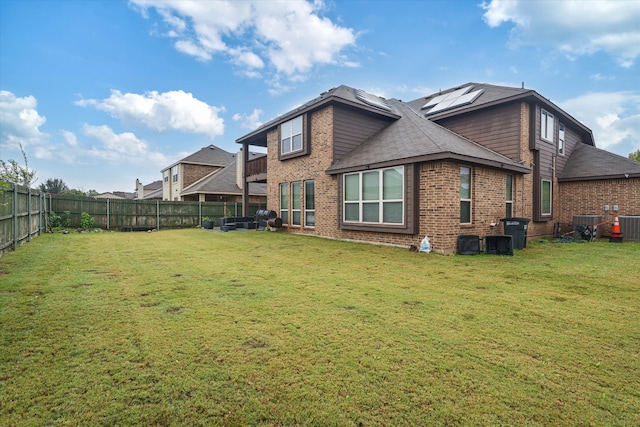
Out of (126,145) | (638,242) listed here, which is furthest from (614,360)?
(126,145)

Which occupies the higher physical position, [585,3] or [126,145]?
[585,3]

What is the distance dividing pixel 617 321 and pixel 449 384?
277 cm

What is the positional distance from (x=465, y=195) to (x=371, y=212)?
2930 millimetres

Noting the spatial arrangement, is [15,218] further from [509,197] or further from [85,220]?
[509,197]

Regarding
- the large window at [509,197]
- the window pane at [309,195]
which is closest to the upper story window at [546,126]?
the large window at [509,197]

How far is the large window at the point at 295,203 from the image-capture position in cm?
1352

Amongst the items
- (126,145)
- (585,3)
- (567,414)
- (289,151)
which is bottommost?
(567,414)

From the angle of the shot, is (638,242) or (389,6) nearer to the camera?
(638,242)

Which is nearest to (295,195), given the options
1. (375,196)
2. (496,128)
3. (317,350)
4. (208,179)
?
(375,196)

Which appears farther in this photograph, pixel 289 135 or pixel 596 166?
pixel 289 135

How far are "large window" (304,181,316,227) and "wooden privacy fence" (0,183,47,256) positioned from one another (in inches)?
357

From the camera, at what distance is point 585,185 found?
1312cm

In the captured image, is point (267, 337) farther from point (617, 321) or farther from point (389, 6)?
point (389, 6)

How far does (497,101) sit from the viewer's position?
10898mm
